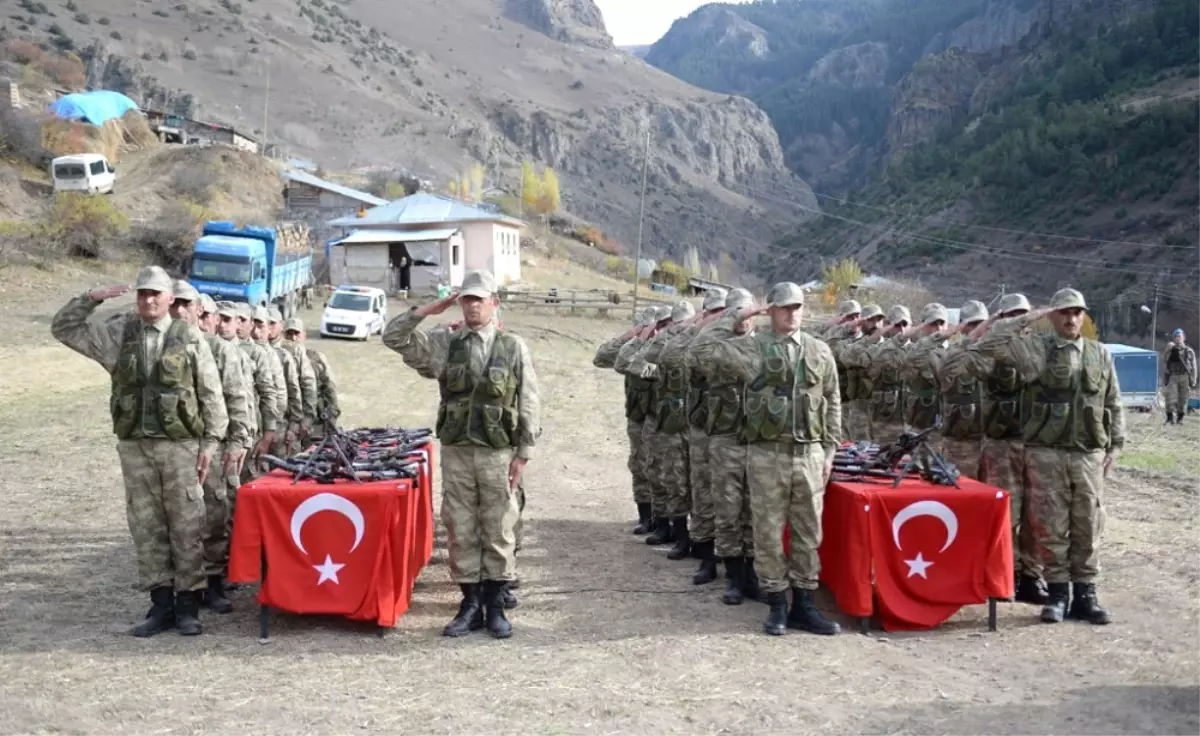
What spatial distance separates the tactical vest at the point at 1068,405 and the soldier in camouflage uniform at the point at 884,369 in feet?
8.96

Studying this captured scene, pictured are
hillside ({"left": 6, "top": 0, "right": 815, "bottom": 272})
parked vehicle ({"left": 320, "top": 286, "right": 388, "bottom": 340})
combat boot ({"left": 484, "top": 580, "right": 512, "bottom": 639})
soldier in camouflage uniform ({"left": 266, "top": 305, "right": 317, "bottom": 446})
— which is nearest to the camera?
combat boot ({"left": 484, "top": 580, "right": 512, "bottom": 639})

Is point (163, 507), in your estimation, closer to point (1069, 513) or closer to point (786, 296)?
point (786, 296)

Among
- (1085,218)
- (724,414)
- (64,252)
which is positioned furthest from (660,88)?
(724,414)

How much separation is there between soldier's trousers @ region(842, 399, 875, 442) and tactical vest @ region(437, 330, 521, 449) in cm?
531

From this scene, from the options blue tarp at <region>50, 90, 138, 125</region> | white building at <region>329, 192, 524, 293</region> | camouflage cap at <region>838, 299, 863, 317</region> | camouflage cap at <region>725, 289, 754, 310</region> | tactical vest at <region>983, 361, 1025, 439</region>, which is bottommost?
tactical vest at <region>983, 361, 1025, 439</region>

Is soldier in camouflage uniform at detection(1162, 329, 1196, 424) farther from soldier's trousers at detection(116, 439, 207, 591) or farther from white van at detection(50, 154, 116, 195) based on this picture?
white van at detection(50, 154, 116, 195)

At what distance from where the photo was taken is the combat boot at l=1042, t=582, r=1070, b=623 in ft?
24.2

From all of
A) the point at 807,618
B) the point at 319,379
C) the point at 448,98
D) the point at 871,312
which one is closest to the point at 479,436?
the point at 807,618

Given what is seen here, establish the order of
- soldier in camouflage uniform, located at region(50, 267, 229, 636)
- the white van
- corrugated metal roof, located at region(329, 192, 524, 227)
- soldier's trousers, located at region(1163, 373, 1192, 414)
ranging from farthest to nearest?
corrugated metal roof, located at region(329, 192, 524, 227), the white van, soldier's trousers, located at region(1163, 373, 1192, 414), soldier in camouflage uniform, located at region(50, 267, 229, 636)

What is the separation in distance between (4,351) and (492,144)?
96.4m

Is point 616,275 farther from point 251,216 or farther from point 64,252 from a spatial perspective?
point 64,252

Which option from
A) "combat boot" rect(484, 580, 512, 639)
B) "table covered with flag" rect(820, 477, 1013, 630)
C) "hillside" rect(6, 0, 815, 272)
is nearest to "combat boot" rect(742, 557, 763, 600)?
"table covered with flag" rect(820, 477, 1013, 630)

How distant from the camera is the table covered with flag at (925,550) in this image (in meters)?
7.04

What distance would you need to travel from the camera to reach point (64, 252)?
3612 cm
